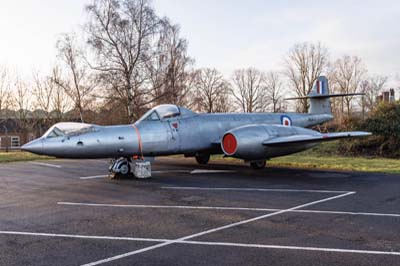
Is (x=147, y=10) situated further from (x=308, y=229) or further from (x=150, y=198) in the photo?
(x=308, y=229)

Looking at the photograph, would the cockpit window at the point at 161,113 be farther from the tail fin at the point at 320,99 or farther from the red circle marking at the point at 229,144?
the tail fin at the point at 320,99

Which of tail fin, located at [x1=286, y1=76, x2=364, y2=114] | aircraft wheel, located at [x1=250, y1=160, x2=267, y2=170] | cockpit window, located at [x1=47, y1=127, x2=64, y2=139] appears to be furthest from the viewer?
tail fin, located at [x1=286, y1=76, x2=364, y2=114]

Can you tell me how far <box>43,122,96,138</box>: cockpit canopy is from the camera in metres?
9.30

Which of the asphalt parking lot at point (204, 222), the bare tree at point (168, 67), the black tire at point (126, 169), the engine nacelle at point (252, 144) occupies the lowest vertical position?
the asphalt parking lot at point (204, 222)

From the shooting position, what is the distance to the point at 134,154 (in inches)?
405

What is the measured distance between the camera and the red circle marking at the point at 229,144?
10.9 meters

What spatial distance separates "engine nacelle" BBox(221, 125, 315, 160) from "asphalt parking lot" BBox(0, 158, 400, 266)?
4.16ft

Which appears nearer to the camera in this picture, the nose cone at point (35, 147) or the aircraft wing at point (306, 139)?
the nose cone at point (35, 147)

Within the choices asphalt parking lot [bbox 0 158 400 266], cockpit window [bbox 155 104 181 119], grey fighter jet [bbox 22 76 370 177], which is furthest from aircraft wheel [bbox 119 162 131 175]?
cockpit window [bbox 155 104 181 119]

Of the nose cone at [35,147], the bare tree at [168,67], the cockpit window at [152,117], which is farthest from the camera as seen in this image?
the bare tree at [168,67]

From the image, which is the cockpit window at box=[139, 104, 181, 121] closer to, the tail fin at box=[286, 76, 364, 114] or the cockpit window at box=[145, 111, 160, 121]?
the cockpit window at box=[145, 111, 160, 121]

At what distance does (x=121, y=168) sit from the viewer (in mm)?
10625

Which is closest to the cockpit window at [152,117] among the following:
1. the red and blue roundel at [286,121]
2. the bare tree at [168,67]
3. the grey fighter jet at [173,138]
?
the grey fighter jet at [173,138]

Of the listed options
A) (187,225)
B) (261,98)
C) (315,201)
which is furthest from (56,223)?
(261,98)
